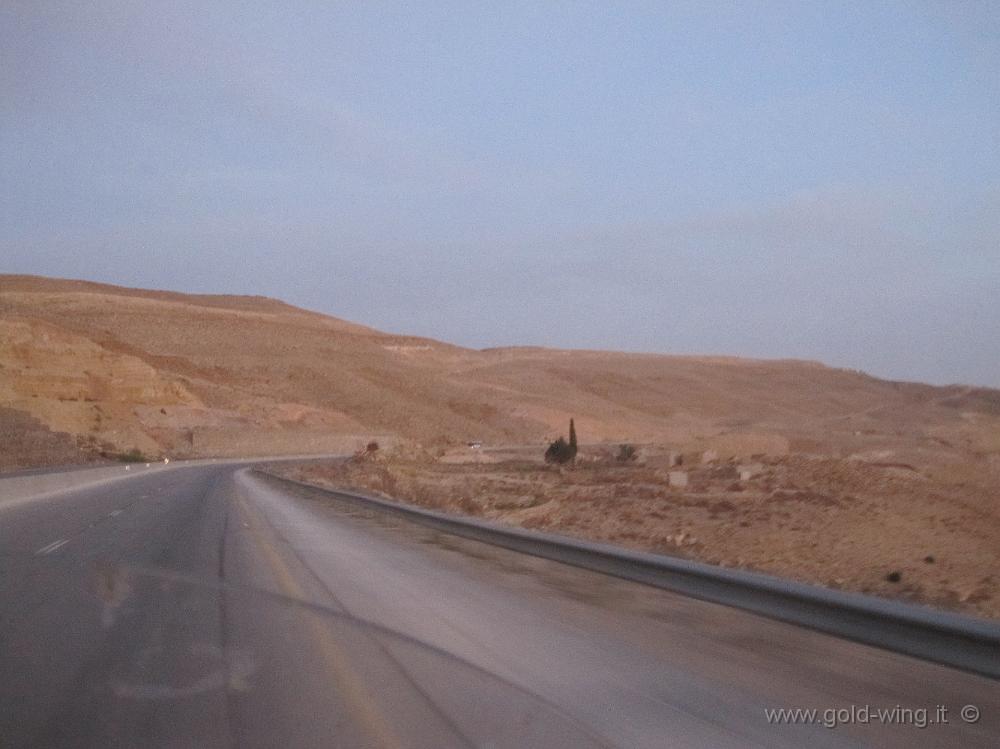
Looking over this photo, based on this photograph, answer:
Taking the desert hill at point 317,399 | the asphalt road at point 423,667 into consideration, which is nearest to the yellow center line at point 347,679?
the asphalt road at point 423,667

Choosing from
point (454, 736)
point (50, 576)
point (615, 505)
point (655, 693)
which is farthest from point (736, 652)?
point (615, 505)

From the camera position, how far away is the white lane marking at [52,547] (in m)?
20.0

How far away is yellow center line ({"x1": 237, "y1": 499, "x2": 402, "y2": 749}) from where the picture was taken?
7830 millimetres

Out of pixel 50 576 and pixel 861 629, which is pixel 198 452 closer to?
pixel 50 576

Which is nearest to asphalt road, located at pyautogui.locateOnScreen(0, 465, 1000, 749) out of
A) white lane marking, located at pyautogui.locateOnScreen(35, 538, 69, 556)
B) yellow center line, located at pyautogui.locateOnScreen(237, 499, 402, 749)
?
yellow center line, located at pyautogui.locateOnScreen(237, 499, 402, 749)

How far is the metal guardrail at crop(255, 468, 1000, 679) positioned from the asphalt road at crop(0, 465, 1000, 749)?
158mm

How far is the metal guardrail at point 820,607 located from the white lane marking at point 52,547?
8469mm

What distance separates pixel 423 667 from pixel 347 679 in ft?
2.50

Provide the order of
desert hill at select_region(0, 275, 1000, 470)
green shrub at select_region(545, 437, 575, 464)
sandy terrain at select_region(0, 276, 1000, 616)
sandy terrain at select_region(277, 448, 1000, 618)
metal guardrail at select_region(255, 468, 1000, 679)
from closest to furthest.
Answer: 1. metal guardrail at select_region(255, 468, 1000, 679)
2. sandy terrain at select_region(277, 448, 1000, 618)
3. sandy terrain at select_region(0, 276, 1000, 616)
4. green shrub at select_region(545, 437, 575, 464)
5. desert hill at select_region(0, 275, 1000, 470)

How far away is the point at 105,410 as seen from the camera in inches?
3538

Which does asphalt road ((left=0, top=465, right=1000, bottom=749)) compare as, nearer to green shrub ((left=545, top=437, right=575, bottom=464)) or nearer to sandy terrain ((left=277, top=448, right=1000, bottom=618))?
sandy terrain ((left=277, top=448, right=1000, bottom=618))

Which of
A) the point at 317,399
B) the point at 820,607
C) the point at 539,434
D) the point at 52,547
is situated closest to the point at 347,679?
the point at 820,607

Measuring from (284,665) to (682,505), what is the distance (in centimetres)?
2470

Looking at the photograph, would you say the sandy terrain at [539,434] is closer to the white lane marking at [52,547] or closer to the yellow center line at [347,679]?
the yellow center line at [347,679]
